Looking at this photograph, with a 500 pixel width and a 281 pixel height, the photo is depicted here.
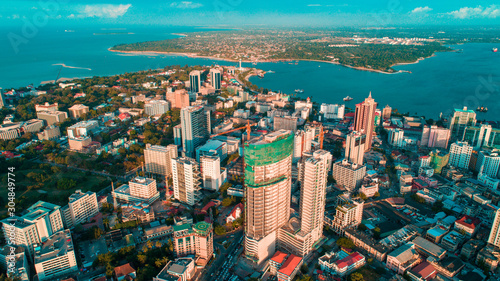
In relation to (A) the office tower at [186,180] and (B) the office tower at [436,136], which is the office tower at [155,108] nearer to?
(A) the office tower at [186,180]

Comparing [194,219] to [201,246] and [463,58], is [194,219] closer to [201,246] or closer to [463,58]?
[201,246]

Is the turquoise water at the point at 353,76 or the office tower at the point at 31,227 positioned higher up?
the turquoise water at the point at 353,76

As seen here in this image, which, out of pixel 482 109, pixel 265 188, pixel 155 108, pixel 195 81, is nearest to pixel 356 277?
pixel 265 188

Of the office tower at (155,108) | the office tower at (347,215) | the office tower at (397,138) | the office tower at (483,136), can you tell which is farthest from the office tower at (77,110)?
the office tower at (483,136)

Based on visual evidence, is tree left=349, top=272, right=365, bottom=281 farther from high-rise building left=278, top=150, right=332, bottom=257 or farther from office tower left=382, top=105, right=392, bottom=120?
office tower left=382, top=105, right=392, bottom=120

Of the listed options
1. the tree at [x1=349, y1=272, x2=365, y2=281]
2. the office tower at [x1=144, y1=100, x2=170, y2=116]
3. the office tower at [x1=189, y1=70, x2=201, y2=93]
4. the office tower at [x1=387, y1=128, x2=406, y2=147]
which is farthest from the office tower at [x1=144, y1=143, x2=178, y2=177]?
the office tower at [x1=189, y1=70, x2=201, y2=93]

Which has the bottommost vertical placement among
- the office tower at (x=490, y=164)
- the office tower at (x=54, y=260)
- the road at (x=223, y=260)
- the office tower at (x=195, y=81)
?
the road at (x=223, y=260)

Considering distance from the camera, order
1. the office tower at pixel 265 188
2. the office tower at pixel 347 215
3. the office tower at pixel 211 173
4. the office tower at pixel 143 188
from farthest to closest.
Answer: the office tower at pixel 211 173, the office tower at pixel 143 188, the office tower at pixel 347 215, the office tower at pixel 265 188

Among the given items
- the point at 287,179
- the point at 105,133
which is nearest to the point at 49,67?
the point at 105,133
